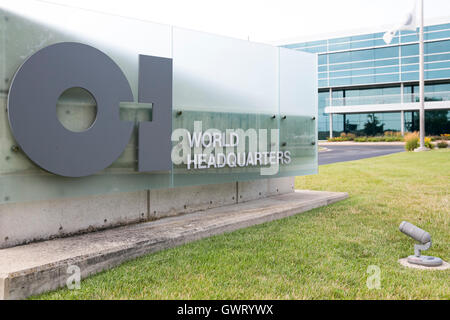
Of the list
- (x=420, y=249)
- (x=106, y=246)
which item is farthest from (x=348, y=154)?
(x=106, y=246)

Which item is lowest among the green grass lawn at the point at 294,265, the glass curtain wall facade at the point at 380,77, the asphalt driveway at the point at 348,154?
the green grass lawn at the point at 294,265

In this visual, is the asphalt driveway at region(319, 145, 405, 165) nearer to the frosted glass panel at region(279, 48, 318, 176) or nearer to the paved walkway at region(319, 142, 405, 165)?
the paved walkway at region(319, 142, 405, 165)

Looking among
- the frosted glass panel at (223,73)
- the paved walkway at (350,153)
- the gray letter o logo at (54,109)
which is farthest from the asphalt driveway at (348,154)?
the gray letter o logo at (54,109)

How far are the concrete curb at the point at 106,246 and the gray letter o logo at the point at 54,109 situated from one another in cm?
86

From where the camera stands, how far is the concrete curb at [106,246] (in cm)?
376

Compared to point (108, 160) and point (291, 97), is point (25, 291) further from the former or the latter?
point (291, 97)

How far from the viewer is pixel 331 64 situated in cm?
5625

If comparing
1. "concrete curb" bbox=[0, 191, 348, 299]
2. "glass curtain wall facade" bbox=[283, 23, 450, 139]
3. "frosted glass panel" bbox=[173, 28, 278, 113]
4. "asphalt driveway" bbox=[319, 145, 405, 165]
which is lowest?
"concrete curb" bbox=[0, 191, 348, 299]

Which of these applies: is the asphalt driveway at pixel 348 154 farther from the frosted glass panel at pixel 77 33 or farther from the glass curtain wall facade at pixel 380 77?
the glass curtain wall facade at pixel 380 77

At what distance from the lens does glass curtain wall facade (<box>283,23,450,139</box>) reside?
4978cm

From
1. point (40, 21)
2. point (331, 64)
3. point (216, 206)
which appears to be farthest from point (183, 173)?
point (331, 64)

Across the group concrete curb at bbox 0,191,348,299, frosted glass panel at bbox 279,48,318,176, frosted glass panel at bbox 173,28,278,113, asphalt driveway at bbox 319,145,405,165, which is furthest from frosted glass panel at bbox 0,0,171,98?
asphalt driveway at bbox 319,145,405,165

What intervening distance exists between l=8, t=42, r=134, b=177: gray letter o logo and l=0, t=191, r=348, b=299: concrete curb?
33.7 inches

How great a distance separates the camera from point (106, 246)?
4578mm
